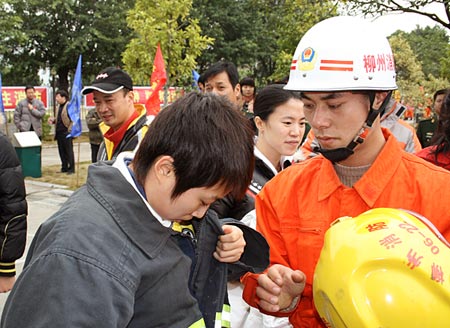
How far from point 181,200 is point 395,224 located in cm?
63

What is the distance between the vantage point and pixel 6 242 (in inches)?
149

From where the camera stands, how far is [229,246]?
1802 mm

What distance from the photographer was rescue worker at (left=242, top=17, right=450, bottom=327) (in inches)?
77.5

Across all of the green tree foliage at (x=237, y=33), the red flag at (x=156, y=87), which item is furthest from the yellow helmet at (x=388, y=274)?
the green tree foliage at (x=237, y=33)

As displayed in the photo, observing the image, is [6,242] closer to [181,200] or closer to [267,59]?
[181,200]

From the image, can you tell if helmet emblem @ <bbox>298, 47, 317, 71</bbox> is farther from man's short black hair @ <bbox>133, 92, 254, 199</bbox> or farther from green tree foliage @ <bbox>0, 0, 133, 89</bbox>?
green tree foliage @ <bbox>0, 0, 133, 89</bbox>

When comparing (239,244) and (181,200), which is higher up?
(181,200)

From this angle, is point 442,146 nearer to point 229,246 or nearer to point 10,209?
point 229,246

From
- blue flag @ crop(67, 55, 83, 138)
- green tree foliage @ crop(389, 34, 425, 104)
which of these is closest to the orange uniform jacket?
blue flag @ crop(67, 55, 83, 138)

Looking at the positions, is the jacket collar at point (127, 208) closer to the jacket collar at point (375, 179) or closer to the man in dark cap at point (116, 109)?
the jacket collar at point (375, 179)

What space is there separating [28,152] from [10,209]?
9.04 meters

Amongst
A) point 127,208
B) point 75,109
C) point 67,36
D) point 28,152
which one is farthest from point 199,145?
point 67,36

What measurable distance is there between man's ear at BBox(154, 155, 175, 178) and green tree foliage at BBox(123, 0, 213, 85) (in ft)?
40.2

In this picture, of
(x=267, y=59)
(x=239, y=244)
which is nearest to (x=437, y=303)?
(x=239, y=244)
